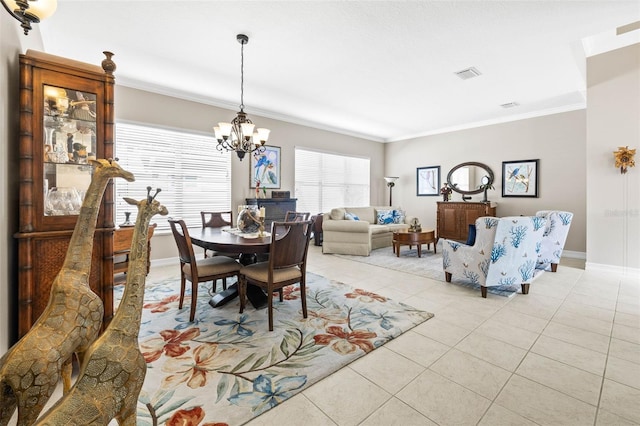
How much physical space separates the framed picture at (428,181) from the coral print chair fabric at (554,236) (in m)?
3.10

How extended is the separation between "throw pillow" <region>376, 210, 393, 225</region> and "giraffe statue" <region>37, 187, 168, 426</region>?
6043mm

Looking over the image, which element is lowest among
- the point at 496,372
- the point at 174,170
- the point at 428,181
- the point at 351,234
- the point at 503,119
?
the point at 496,372

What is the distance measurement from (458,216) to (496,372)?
4944 mm

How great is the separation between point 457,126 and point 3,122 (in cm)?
743

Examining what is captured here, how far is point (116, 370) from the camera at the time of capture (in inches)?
35.6

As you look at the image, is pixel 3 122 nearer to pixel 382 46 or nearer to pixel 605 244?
pixel 382 46

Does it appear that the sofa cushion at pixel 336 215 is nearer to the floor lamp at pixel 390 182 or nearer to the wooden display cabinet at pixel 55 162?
the floor lamp at pixel 390 182

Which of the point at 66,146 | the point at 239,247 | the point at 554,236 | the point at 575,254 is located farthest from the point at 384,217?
the point at 66,146

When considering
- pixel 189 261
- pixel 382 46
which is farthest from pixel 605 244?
pixel 189 261

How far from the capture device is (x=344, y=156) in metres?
7.37

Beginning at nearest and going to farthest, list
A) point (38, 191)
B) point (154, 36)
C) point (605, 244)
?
point (38, 191) < point (154, 36) < point (605, 244)

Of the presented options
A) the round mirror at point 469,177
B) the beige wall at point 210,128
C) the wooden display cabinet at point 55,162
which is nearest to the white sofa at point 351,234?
the beige wall at point 210,128

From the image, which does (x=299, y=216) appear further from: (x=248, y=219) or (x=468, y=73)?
(x=468, y=73)

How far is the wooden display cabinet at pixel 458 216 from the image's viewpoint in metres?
5.96
